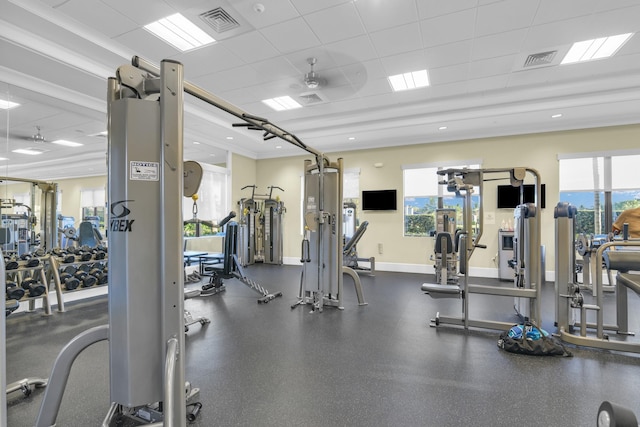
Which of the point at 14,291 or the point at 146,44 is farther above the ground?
the point at 146,44

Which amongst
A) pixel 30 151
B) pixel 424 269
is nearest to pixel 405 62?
pixel 424 269

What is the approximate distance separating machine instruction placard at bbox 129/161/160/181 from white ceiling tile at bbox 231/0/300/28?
229cm

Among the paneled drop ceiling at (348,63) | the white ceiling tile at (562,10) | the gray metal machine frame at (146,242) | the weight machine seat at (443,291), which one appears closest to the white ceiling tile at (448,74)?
the paneled drop ceiling at (348,63)

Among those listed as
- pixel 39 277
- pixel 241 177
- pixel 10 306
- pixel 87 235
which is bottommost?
pixel 10 306

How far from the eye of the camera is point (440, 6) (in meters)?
2.95

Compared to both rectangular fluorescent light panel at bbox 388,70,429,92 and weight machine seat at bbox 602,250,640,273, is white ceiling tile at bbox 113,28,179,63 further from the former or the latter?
weight machine seat at bbox 602,250,640,273

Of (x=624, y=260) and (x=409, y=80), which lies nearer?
(x=624, y=260)

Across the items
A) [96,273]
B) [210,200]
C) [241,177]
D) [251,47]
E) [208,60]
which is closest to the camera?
[251,47]

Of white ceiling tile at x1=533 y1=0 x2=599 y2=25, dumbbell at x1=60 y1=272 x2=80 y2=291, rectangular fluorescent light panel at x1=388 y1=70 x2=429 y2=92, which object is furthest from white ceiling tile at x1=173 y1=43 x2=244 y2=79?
white ceiling tile at x1=533 y1=0 x2=599 y2=25

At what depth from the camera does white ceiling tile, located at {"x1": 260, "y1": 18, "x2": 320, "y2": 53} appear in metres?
3.25

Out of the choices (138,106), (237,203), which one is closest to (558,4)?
(138,106)

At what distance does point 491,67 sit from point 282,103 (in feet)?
10.9

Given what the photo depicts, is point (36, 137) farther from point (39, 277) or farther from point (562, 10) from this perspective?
point (562, 10)

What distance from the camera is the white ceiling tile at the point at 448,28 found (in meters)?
3.11
